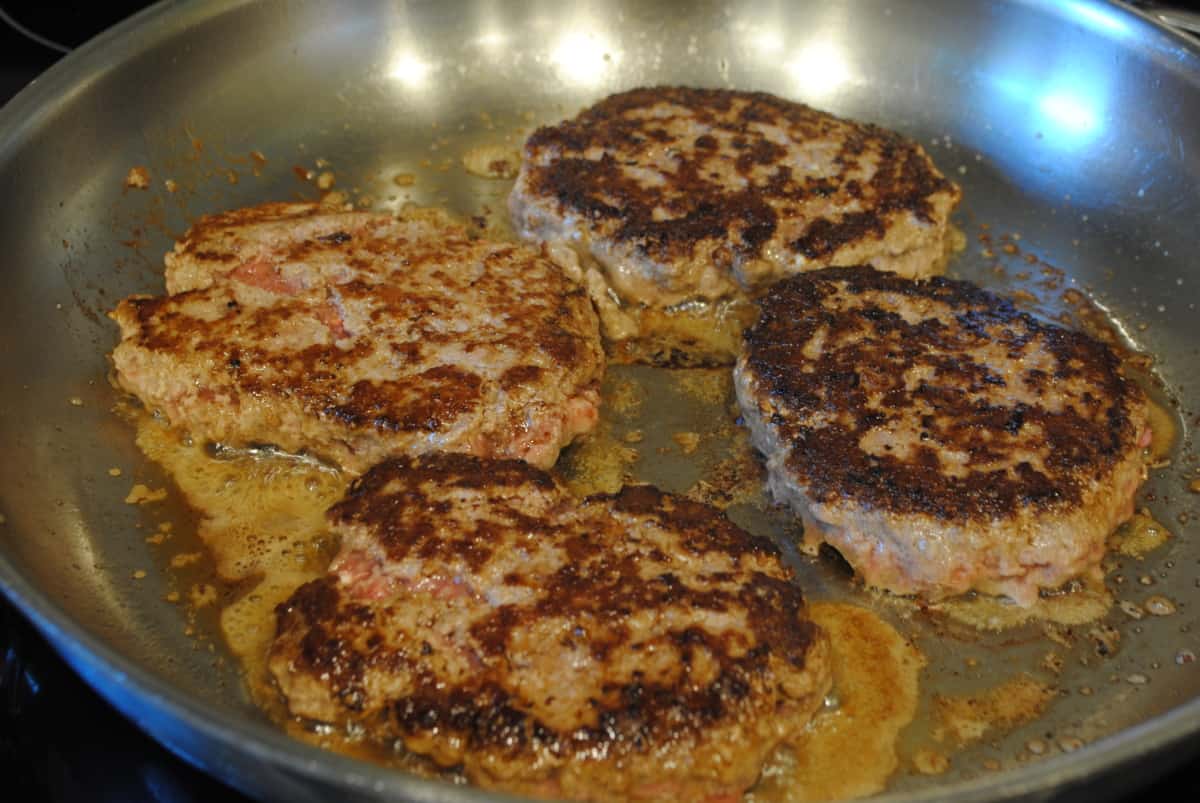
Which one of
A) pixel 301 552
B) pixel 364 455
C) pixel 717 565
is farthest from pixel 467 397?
pixel 717 565

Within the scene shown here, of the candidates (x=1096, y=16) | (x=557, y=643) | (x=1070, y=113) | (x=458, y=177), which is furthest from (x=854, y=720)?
(x=1096, y=16)

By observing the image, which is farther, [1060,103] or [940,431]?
[1060,103]

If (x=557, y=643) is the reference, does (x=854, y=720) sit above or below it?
below

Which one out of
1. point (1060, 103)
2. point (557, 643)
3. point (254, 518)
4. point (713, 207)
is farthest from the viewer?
point (1060, 103)

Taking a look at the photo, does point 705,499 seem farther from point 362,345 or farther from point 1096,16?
point 1096,16

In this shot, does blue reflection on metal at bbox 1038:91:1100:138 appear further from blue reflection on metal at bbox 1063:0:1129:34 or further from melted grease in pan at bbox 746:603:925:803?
melted grease in pan at bbox 746:603:925:803

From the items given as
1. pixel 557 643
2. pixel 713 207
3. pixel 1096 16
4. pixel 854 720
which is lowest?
pixel 854 720

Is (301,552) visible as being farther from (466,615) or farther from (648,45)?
(648,45)
